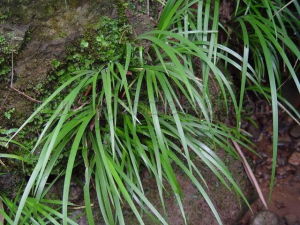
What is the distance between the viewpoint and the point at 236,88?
7.32ft

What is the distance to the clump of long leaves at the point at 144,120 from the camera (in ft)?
4.87

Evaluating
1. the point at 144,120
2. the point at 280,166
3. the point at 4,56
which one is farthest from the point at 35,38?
the point at 280,166

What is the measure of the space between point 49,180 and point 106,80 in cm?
53

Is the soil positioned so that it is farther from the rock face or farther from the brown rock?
the rock face

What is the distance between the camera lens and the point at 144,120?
168 centimetres

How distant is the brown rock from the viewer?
2.34m

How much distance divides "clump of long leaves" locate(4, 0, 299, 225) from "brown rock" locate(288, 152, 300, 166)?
2.68ft

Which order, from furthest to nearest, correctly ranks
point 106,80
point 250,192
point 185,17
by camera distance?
point 250,192, point 185,17, point 106,80

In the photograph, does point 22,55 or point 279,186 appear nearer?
point 22,55

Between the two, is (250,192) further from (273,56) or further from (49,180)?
(49,180)

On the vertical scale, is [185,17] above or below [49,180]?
above

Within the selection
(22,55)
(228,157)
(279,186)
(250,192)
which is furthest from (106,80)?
(279,186)

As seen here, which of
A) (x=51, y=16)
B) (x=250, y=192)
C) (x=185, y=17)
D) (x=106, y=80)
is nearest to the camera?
(x=106, y=80)

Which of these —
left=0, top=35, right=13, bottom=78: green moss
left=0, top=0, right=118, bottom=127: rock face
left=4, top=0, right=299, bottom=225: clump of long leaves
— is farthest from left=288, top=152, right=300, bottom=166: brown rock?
left=0, top=35, right=13, bottom=78: green moss
